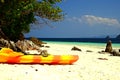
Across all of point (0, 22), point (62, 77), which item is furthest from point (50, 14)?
point (62, 77)

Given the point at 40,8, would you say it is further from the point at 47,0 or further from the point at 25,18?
the point at 25,18

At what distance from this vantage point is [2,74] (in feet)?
46.3

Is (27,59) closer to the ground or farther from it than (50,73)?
farther from it

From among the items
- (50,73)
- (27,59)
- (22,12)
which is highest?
(22,12)

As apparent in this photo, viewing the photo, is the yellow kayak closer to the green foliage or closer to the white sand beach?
the white sand beach

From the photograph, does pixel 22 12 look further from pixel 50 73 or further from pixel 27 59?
pixel 50 73

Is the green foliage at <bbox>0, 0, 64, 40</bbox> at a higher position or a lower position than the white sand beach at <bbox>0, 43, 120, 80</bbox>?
higher

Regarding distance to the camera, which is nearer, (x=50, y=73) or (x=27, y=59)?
(x=50, y=73)

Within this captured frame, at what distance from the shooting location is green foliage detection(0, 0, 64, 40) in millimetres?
20469

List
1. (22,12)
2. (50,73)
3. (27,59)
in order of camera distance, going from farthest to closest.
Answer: (22,12) < (27,59) < (50,73)

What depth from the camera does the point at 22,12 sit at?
2262 centimetres

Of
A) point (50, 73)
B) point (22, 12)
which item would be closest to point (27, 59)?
point (50, 73)

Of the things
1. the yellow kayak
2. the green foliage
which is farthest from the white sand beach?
the green foliage

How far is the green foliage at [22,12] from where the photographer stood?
20469 mm
